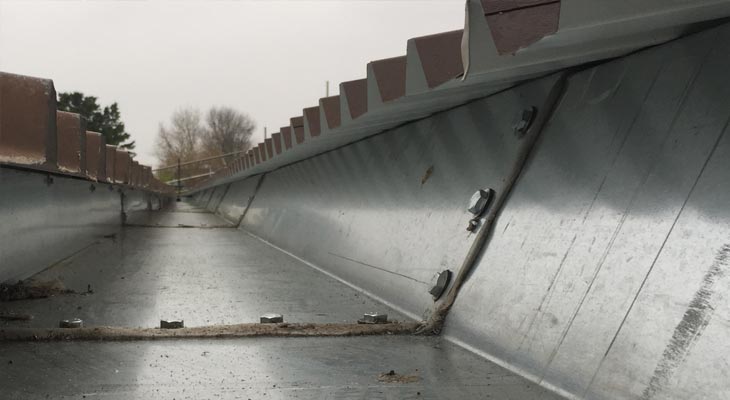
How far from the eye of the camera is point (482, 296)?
2.69 meters

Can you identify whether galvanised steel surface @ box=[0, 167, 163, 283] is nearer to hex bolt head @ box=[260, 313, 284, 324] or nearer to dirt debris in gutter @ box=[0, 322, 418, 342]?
dirt debris in gutter @ box=[0, 322, 418, 342]

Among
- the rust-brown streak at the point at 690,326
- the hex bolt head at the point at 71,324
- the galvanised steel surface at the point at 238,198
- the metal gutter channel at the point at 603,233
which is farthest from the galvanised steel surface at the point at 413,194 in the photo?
the galvanised steel surface at the point at 238,198

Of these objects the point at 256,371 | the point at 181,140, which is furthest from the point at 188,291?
the point at 181,140

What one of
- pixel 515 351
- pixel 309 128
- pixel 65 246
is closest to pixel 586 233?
pixel 515 351

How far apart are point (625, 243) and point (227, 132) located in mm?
83195

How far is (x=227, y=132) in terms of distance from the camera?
272ft

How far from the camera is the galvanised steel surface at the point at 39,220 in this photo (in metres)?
4.19

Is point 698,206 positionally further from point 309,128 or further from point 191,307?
point 309,128

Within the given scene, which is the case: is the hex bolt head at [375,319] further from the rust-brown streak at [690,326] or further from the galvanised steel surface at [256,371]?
the rust-brown streak at [690,326]

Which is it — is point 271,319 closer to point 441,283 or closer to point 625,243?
point 441,283

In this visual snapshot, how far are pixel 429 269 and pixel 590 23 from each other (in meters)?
1.81

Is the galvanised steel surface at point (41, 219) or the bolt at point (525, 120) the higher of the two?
the bolt at point (525, 120)

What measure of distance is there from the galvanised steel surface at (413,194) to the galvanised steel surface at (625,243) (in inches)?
15.3

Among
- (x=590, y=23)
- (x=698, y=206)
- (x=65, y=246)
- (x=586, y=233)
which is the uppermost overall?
(x=590, y=23)
